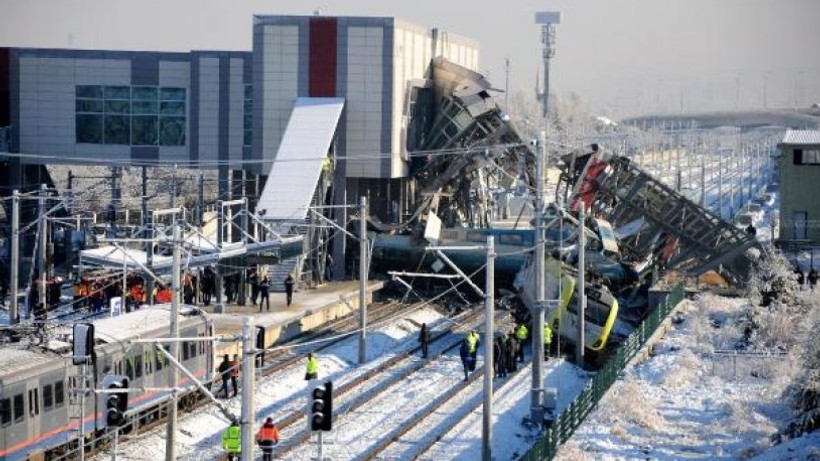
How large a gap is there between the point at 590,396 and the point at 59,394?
11.4 meters

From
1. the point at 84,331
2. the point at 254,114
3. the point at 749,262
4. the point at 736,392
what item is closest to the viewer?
the point at 84,331

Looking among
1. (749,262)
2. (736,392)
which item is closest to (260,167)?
(749,262)

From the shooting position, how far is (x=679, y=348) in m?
40.7

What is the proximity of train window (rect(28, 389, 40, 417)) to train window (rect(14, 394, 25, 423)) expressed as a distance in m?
0.29

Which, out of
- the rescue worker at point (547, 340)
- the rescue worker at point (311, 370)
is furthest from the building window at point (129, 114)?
the rescue worker at point (311, 370)

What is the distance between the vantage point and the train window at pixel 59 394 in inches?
1119

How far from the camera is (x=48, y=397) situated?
28141mm

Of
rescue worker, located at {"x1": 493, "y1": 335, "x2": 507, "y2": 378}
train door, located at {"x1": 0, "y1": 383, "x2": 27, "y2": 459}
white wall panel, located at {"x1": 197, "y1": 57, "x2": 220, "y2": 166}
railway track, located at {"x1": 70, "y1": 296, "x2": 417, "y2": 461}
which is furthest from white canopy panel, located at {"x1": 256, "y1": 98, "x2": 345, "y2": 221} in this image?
train door, located at {"x1": 0, "y1": 383, "x2": 27, "y2": 459}

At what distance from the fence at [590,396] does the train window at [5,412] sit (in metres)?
9.21

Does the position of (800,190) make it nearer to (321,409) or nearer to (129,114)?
(129,114)

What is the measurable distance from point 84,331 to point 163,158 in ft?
130

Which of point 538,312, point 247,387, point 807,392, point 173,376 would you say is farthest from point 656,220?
point 247,387

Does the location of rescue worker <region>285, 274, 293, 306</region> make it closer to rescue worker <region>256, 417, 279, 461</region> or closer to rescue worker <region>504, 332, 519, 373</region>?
rescue worker <region>504, 332, 519, 373</region>

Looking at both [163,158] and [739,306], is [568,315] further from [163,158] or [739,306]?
[163,158]
